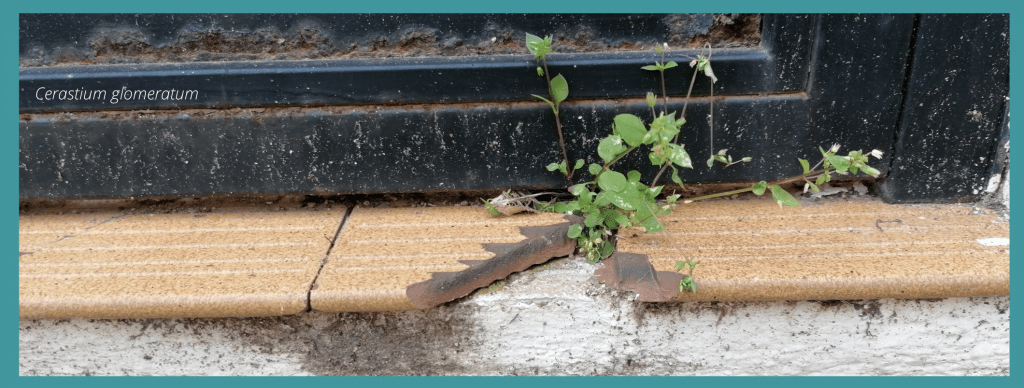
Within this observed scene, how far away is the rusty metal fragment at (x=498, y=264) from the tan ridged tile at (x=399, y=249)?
0.06ft

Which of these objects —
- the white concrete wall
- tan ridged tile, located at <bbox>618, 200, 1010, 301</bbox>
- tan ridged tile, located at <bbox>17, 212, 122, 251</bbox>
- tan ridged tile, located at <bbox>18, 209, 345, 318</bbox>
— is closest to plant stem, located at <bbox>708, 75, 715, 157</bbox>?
tan ridged tile, located at <bbox>618, 200, 1010, 301</bbox>

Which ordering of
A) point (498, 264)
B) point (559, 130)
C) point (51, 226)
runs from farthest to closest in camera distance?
point (51, 226) < point (559, 130) < point (498, 264)

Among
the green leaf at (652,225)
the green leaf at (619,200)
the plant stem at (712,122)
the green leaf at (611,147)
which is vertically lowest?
the green leaf at (652,225)

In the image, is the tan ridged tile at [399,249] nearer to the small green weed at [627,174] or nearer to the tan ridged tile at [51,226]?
the small green weed at [627,174]

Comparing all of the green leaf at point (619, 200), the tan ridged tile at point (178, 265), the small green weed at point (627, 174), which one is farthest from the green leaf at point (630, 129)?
the tan ridged tile at point (178, 265)

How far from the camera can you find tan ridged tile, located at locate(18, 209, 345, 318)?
1275 mm

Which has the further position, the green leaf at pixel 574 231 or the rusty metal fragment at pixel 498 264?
the green leaf at pixel 574 231

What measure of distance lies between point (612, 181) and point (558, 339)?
365 mm

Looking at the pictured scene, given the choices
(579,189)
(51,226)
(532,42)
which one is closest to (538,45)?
(532,42)

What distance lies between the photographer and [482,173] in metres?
1.55

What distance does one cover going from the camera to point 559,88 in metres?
1.40

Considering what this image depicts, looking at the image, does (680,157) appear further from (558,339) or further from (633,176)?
(558,339)

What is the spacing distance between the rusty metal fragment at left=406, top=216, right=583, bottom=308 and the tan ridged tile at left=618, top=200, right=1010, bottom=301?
148 mm

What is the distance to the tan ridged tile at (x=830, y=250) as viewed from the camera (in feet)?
4.11
